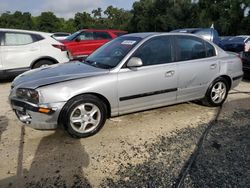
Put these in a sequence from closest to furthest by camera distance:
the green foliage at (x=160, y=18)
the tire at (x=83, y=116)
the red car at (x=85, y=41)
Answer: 1. the tire at (x=83, y=116)
2. the red car at (x=85, y=41)
3. the green foliage at (x=160, y=18)

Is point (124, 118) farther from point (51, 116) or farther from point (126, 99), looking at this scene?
point (51, 116)

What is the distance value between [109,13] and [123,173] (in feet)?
250

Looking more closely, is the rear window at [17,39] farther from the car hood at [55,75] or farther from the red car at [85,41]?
the car hood at [55,75]

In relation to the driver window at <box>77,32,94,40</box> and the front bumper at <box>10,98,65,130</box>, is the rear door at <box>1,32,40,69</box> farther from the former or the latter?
the front bumper at <box>10,98,65,130</box>

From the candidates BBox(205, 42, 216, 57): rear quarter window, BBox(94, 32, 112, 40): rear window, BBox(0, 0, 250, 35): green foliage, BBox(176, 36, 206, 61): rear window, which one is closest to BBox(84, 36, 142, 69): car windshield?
BBox(176, 36, 206, 61): rear window

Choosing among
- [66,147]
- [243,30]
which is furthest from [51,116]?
[243,30]

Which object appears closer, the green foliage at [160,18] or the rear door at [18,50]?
the rear door at [18,50]

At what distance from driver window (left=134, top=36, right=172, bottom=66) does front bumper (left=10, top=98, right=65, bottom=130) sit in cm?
152

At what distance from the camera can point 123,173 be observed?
3123 mm

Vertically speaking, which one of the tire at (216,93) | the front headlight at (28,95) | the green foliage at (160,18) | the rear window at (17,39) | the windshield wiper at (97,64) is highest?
the green foliage at (160,18)

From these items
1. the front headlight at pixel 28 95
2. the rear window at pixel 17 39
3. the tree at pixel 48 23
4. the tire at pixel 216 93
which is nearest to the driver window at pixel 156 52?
the tire at pixel 216 93

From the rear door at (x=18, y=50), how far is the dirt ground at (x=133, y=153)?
9.35ft

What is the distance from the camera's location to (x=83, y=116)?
394cm

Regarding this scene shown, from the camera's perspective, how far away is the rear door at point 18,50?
23.9ft
